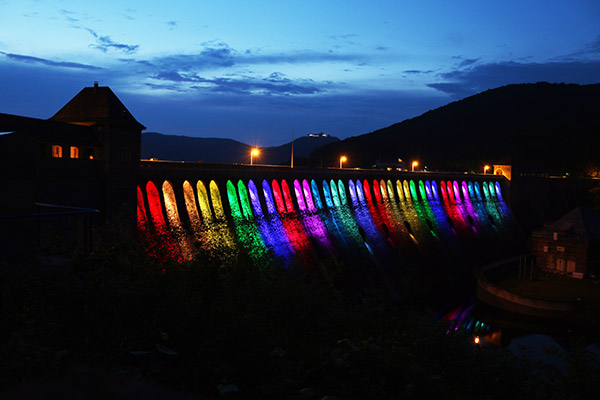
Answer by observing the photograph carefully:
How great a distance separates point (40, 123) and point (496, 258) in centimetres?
5909

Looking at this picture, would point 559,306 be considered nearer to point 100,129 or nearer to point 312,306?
point 312,306

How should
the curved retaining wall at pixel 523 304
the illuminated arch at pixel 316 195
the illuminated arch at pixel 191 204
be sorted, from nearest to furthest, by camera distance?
the illuminated arch at pixel 191 204 < the curved retaining wall at pixel 523 304 < the illuminated arch at pixel 316 195

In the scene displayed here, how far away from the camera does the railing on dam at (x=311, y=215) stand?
3388cm

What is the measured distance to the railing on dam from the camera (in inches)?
1334

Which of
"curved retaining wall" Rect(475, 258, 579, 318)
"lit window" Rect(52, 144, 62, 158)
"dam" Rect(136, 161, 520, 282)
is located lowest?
"curved retaining wall" Rect(475, 258, 579, 318)

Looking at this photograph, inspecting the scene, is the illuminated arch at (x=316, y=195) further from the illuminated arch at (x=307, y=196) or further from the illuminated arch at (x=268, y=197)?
the illuminated arch at (x=268, y=197)

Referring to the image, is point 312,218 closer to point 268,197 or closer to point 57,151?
point 268,197

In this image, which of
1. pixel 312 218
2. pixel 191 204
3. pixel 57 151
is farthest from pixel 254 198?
pixel 57 151

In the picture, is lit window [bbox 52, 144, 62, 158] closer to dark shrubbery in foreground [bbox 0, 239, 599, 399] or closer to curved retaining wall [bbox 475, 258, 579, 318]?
dark shrubbery in foreground [bbox 0, 239, 599, 399]

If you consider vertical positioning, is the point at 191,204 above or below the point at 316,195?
below

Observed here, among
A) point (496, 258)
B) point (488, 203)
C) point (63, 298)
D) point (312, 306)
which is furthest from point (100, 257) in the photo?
point (488, 203)

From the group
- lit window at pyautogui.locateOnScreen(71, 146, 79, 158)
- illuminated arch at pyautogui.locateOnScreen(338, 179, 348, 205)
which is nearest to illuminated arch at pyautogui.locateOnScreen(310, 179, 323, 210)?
illuminated arch at pyautogui.locateOnScreen(338, 179, 348, 205)

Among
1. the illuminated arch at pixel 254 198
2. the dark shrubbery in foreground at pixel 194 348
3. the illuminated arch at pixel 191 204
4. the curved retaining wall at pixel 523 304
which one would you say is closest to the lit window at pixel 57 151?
the illuminated arch at pixel 191 204

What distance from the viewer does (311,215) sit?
46.6 metres
